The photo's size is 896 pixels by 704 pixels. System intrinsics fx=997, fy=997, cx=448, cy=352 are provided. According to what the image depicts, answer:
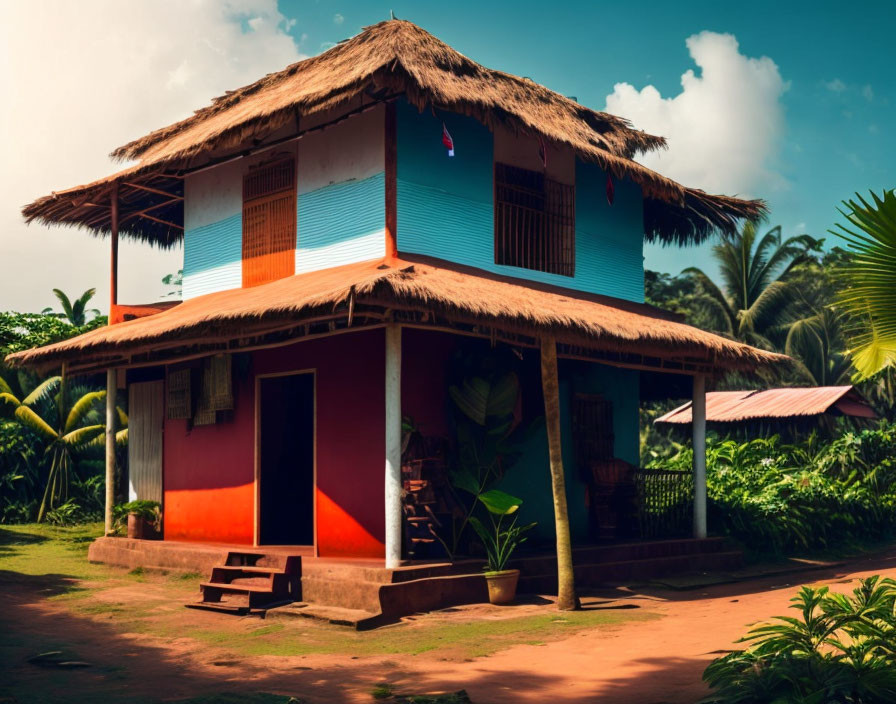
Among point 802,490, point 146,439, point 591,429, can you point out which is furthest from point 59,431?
point 802,490

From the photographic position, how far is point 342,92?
10.6 meters

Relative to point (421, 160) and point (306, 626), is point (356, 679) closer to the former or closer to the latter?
point (306, 626)

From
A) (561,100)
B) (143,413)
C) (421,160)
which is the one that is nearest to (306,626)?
(421,160)

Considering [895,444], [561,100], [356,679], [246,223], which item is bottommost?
[356,679]

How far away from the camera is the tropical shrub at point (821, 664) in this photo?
16.3 feet

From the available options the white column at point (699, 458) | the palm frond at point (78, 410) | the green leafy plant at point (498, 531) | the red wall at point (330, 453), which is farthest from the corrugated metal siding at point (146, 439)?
the white column at point (699, 458)

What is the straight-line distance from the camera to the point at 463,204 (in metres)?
11.9

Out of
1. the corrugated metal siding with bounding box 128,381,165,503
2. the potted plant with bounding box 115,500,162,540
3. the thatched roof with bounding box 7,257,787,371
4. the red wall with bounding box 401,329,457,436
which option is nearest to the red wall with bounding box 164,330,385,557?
the red wall with bounding box 401,329,457,436

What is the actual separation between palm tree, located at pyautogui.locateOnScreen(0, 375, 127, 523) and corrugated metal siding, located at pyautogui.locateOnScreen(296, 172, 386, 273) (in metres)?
8.94

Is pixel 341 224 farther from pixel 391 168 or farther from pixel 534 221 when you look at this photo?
pixel 534 221

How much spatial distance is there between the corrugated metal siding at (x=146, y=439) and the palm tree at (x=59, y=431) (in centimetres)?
499

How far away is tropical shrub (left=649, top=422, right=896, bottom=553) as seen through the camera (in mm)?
14742

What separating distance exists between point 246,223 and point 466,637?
22.8 feet

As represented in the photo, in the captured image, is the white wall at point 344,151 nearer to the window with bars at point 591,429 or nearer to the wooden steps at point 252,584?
the window with bars at point 591,429
